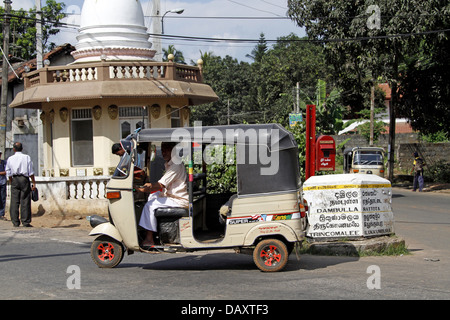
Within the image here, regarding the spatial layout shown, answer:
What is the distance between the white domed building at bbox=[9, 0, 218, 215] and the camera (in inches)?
675

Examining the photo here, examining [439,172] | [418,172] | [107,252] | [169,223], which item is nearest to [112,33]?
[107,252]

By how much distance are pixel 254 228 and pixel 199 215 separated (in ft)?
4.29

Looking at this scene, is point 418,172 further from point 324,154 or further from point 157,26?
point 324,154

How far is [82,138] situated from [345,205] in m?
10.6

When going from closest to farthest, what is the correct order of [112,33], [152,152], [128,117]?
[152,152], [128,117], [112,33]

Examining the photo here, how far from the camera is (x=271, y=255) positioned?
8.17 metres

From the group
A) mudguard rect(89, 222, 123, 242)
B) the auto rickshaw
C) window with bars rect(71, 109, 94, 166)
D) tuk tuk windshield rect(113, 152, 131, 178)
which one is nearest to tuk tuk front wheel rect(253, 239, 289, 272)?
the auto rickshaw

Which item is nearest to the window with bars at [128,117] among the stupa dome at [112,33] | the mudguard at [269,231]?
the stupa dome at [112,33]

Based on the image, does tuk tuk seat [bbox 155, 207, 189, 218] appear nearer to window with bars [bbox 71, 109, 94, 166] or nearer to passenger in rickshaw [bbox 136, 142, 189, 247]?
passenger in rickshaw [bbox 136, 142, 189, 247]

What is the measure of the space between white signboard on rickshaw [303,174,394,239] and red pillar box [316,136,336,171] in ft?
8.86

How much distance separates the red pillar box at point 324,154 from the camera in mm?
13000

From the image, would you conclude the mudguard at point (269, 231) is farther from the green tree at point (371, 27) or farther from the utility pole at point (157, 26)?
the green tree at point (371, 27)

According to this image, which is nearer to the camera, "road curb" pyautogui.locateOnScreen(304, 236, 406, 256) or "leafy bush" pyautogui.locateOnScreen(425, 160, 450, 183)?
"road curb" pyautogui.locateOnScreen(304, 236, 406, 256)

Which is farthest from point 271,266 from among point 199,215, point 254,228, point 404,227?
point 404,227
